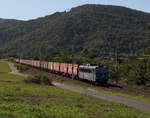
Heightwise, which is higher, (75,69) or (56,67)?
(75,69)

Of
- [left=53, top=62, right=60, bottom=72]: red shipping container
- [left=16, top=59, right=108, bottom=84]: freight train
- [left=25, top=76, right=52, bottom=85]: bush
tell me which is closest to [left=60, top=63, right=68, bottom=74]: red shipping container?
[left=16, top=59, right=108, bottom=84]: freight train

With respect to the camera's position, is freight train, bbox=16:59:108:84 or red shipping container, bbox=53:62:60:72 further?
red shipping container, bbox=53:62:60:72

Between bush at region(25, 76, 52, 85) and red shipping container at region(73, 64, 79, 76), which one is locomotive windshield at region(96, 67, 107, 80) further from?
red shipping container at region(73, 64, 79, 76)

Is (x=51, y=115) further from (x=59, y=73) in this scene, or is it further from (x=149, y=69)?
(x=59, y=73)

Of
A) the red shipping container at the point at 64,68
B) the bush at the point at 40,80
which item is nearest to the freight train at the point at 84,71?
the red shipping container at the point at 64,68

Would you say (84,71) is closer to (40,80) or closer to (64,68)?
(40,80)

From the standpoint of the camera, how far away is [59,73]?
3056 inches

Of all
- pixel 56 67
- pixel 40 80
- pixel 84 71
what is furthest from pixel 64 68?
pixel 40 80

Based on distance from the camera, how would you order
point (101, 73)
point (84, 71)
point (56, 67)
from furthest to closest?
point (56, 67) → point (84, 71) → point (101, 73)

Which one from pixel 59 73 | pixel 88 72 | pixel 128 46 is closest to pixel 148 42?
pixel 128 46

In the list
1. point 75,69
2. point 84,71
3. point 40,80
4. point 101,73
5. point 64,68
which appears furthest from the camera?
point 64,68

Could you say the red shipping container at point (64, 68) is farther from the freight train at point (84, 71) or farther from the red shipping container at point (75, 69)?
the red shipping container at point (75, 69)

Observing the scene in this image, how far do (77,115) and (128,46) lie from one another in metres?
166

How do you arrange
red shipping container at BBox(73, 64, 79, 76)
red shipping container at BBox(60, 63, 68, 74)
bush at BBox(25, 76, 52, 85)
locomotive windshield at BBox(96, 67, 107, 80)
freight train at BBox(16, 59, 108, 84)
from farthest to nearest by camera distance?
red shipping container at BBox(60, 63, 68, 74), red shipping container at BBox(73, 64, 79, 76), freight train at BBox(16, 59, 108, 84), locomotive windshield at BBox(96, 67, 107, 80), bush at BBox(25, 76, 52, 85)
